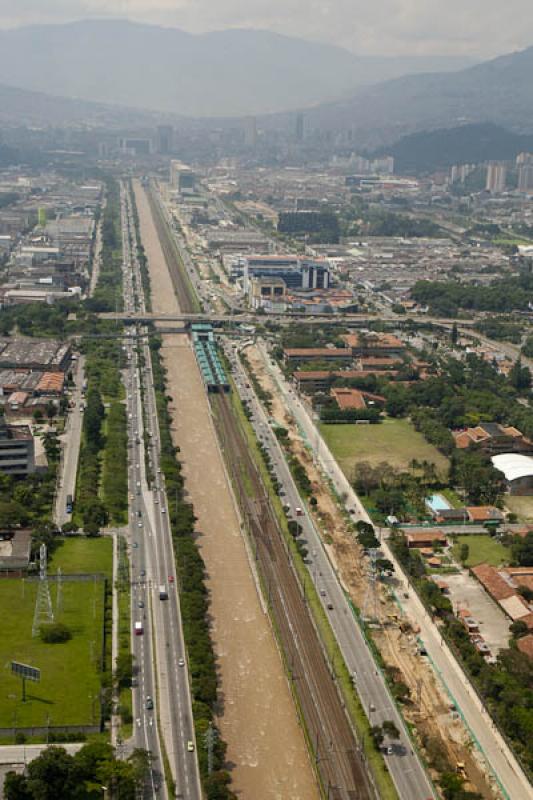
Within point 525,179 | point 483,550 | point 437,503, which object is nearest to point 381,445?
point 437,503

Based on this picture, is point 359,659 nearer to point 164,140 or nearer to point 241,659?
point 241,659

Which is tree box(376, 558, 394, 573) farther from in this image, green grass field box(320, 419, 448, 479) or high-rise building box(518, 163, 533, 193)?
high-rise building box(518, 163, 533, 193)

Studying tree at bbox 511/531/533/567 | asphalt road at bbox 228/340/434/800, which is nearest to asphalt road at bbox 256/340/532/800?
asphalt road at bbox 228/340/434/800

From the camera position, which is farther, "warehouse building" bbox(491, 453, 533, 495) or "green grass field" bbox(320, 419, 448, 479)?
"green grass field" bbox(320, 419, 448, 479)

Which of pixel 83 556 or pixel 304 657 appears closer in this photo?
pixel 304 657

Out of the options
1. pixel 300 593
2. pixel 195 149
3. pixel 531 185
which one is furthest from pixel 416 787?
pixel 195 149

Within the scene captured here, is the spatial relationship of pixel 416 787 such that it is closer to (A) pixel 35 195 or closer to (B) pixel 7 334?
(B) pixel 7 334

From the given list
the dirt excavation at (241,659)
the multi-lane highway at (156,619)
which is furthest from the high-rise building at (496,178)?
the dirt excavation at (241,659)
